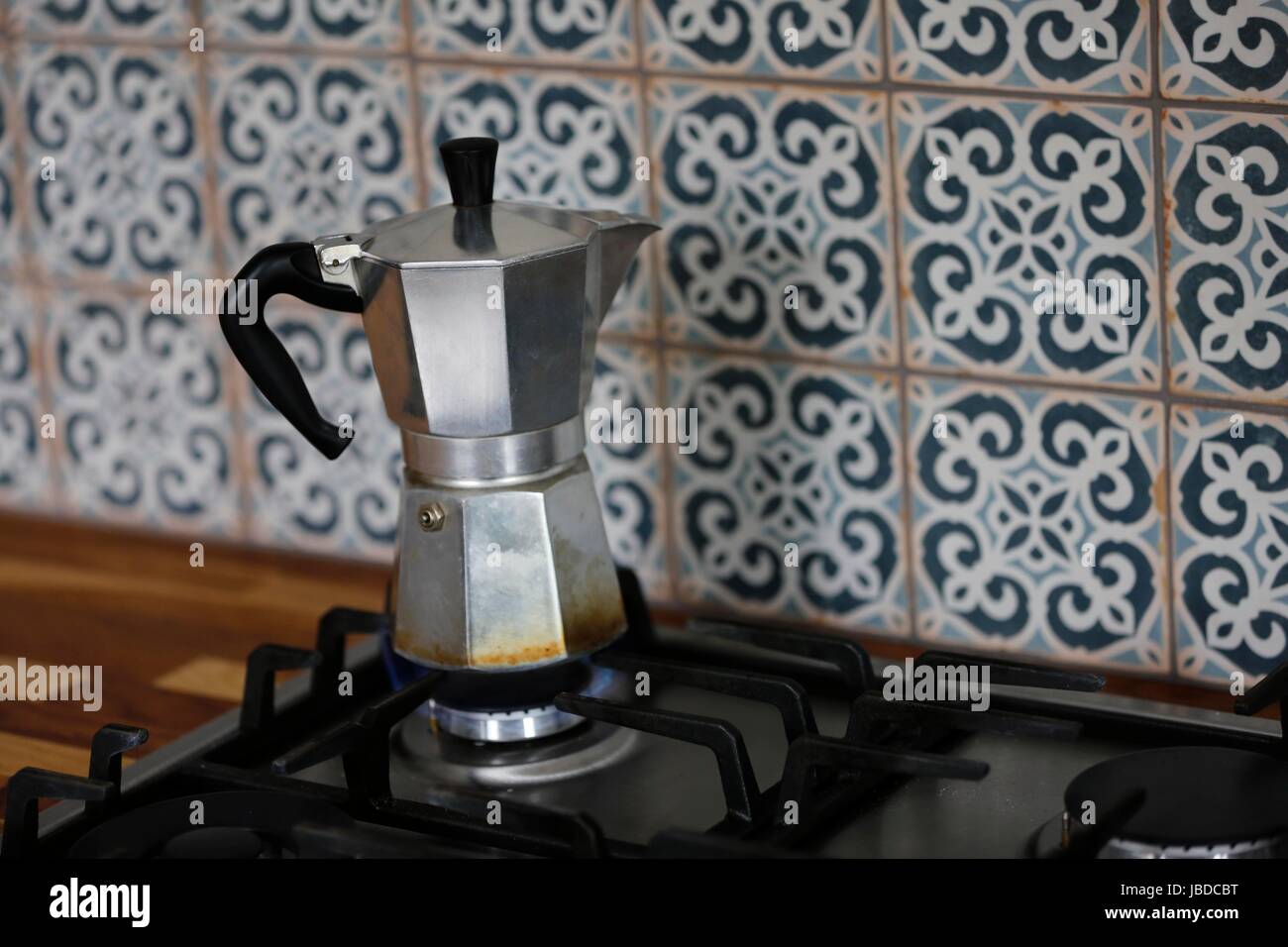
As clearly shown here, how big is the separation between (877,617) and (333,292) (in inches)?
15.0

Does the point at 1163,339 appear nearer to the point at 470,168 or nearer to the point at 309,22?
the point at 470,168

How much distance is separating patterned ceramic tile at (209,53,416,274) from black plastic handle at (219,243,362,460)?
30 centimetres

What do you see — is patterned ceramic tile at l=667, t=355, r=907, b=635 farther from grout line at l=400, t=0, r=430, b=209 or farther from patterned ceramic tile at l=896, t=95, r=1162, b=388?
grout line at l=400, t=0, r=430, b=209

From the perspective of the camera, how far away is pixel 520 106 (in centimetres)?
105

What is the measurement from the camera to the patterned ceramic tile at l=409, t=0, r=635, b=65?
1.00 m

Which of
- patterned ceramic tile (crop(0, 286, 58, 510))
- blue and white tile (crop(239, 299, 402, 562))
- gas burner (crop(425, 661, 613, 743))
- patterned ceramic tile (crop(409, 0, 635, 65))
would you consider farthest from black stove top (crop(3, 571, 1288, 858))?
patterned ceramic tile (crop(0, 286, 58, 510))

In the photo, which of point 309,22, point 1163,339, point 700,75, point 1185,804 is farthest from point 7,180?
point 1185,804

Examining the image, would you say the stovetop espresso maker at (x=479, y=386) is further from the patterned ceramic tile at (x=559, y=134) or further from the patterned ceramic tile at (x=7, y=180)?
the patterned ceramic tile at (x=7, y=180)

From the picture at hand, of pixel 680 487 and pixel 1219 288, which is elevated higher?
pixel 1219 288

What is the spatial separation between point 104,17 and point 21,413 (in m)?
0.30

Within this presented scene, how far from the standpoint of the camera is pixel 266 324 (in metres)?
0.81

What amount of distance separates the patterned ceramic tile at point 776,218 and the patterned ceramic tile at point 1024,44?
41 millimetres
